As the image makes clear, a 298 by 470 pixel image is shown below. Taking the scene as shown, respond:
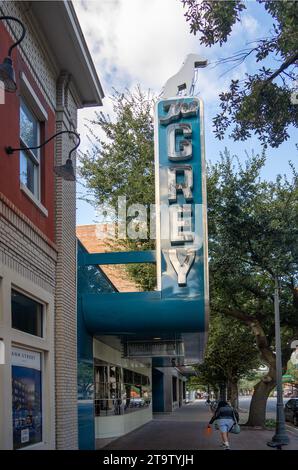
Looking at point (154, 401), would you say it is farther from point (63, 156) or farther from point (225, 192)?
point (63, 156)

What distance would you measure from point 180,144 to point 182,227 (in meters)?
1.79

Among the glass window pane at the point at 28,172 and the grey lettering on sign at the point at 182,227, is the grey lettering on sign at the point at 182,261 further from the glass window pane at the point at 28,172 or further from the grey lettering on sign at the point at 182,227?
the glass window pane at the point at 28,172

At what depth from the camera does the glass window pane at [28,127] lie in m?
9.82

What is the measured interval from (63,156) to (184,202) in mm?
2687

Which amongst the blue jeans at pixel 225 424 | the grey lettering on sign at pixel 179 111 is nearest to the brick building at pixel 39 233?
the grey lettering on sign at pixel 179 111

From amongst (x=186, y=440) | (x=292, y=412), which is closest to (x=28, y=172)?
(x=186, y=440)

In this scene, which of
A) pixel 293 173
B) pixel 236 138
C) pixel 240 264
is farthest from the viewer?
pixel 293 173

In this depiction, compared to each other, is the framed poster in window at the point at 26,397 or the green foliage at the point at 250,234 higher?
the green foliage at the point at 250,234

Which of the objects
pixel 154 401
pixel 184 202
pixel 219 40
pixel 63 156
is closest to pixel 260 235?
pixel 184 202

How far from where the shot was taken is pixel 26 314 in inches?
370

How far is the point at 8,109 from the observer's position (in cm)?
860

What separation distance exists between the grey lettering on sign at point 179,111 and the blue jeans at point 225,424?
25.3 ft

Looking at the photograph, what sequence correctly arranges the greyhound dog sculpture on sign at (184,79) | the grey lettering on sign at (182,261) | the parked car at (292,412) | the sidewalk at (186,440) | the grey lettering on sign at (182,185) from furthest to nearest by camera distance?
the parked car at (292,412) → the sidewalk at (186,440) → the greyhound dog sculpture on sign at (184,79) → the grey lettering on sign at (182,185) → the grey lettering on sign at (182,261)

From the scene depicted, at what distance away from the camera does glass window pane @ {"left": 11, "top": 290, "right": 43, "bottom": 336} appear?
8.80 meters
